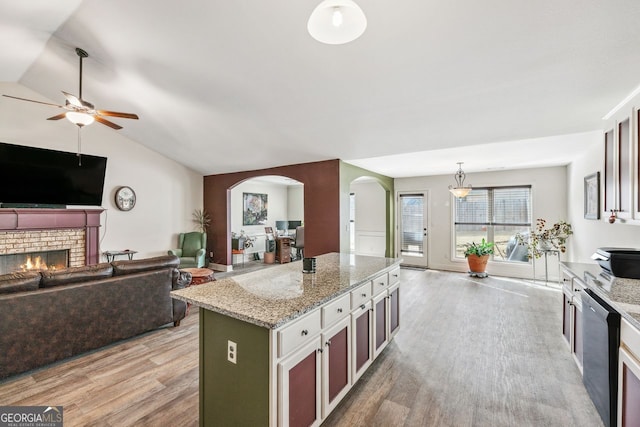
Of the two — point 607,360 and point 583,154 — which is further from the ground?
point 583,154

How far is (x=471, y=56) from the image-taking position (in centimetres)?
220

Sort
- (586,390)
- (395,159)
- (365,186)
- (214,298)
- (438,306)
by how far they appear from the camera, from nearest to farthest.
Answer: (214,298)
(586,390)
(438,306)
(395,159)
(365,186)

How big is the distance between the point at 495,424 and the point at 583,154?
4.46m

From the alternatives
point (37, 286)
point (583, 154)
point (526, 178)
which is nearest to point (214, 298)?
point (37, 286)

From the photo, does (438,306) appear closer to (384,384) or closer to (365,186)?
(384,384)

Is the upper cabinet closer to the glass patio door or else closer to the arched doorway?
the glass patio door

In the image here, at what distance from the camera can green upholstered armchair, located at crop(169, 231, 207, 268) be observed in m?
6.00

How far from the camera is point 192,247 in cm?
630

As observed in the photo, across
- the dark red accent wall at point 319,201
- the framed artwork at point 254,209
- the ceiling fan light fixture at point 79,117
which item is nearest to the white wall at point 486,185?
the dark red accent wall at point 319,201

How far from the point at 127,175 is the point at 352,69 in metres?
5.34

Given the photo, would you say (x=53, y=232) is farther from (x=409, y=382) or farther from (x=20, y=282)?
(x=409, y=382)

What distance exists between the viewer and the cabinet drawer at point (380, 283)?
242 centimetres

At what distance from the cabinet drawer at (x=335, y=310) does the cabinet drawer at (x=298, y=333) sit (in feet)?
0.24

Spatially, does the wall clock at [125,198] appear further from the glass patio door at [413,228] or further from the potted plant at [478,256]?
the potted plant at [478,256]
